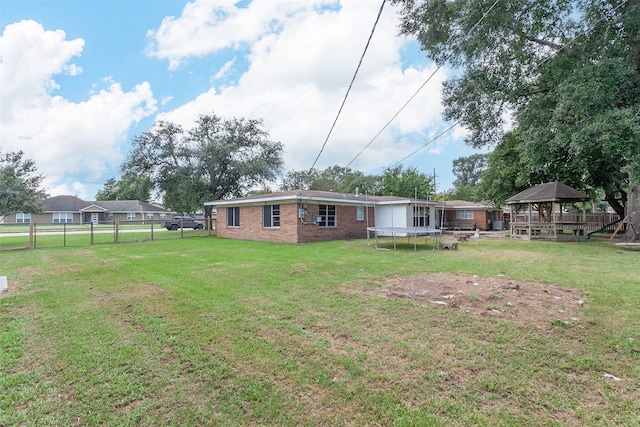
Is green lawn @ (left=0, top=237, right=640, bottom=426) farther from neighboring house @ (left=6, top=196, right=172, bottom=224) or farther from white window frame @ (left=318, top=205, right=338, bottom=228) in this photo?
neighboring house @ (left=6, top=196, right=172, bottom=224)

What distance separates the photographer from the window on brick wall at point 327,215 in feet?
55.4

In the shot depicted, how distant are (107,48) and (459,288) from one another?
17069mm

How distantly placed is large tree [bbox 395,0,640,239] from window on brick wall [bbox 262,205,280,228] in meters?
10.2

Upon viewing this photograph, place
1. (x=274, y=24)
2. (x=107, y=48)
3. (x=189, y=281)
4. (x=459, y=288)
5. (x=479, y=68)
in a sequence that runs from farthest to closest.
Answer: (x=107, y=48), (x=479, y=68), (x=274, y=24), (x=189, y=281), (x=459, y=288)

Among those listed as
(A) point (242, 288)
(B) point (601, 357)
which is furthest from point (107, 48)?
(B) point (601, 357)

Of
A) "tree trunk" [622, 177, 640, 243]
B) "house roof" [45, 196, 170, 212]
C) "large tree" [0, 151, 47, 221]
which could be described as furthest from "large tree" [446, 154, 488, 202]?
"large tree" [0, 151, 47, 221]

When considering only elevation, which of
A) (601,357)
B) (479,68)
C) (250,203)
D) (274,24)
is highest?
(274,24)

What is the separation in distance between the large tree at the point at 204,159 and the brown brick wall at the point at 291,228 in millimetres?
4608

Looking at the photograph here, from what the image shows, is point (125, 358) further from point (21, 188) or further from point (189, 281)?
point (21, 188)

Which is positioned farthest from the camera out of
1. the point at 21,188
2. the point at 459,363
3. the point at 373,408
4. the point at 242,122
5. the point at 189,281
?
the point at 242,122

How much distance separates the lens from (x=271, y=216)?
55.8 ft

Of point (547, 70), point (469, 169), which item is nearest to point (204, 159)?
point (547, 70)

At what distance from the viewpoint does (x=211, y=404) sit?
2.47 meters

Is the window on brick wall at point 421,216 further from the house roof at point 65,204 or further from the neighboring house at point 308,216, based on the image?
the house roof at point 65,204
